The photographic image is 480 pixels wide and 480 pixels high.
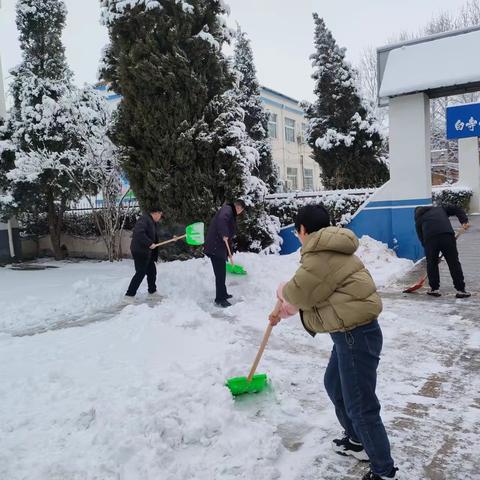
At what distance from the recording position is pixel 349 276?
8.55 ft

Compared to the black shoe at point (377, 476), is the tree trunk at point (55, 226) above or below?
above

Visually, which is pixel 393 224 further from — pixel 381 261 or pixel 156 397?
pixel 156 397

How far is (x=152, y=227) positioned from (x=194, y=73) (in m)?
3.96

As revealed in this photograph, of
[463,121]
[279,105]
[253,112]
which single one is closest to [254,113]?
[253,112]

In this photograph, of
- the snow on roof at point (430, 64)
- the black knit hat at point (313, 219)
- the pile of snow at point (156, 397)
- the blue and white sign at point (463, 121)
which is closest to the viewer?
the black knit hat at point (313, 219)

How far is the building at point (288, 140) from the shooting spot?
32.2 metres

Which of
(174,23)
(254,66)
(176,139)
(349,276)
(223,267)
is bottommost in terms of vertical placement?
(223,267)

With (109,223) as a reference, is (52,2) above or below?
above

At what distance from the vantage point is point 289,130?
1380 inches

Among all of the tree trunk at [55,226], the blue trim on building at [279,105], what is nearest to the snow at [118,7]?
the tree trunk at [55,226]

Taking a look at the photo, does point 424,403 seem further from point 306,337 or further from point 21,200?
point 21,200

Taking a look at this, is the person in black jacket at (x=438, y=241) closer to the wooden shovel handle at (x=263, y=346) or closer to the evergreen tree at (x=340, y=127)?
the wooden shovel handle at (x=263, y=346)

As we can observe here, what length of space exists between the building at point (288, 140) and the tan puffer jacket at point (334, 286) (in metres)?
28.9

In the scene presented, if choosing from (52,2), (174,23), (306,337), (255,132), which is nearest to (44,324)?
(306,337)
